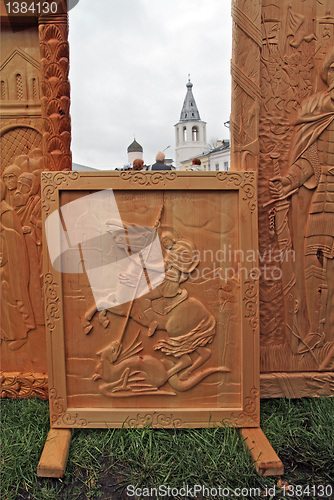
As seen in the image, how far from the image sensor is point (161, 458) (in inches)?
80.2

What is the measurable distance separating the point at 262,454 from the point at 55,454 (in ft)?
4.02

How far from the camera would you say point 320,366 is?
256 centimetres

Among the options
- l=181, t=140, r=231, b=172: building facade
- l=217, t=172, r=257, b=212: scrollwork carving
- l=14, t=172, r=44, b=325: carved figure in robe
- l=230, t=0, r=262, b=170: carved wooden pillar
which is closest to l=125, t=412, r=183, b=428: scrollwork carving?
l=14, t=172, r=44, b=325: carved figure in robe

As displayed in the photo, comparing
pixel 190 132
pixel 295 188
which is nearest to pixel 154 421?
pixel 295 188

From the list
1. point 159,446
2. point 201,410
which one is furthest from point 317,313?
point 159,446

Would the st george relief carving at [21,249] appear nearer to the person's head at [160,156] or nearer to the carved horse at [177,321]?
the carved horse at [177,321]

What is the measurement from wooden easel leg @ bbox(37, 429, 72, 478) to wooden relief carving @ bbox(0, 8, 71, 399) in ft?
1.72

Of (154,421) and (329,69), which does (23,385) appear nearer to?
(154,421)

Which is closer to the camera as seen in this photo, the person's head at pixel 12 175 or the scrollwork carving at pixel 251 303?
the scrollwork carving at pixel 251 303

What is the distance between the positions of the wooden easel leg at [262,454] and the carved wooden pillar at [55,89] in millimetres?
2193

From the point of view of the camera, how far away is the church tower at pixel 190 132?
130 feet

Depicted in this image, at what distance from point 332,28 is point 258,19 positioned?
1.82 feet

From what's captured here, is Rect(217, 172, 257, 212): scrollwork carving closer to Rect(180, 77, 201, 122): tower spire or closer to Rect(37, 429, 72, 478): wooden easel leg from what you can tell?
Rect(37, 429, 72, 478): wooden easel leg

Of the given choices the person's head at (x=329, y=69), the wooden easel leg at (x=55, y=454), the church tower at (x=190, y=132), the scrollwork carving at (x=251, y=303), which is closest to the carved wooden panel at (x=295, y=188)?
the person's head at (x=329, y=69)
